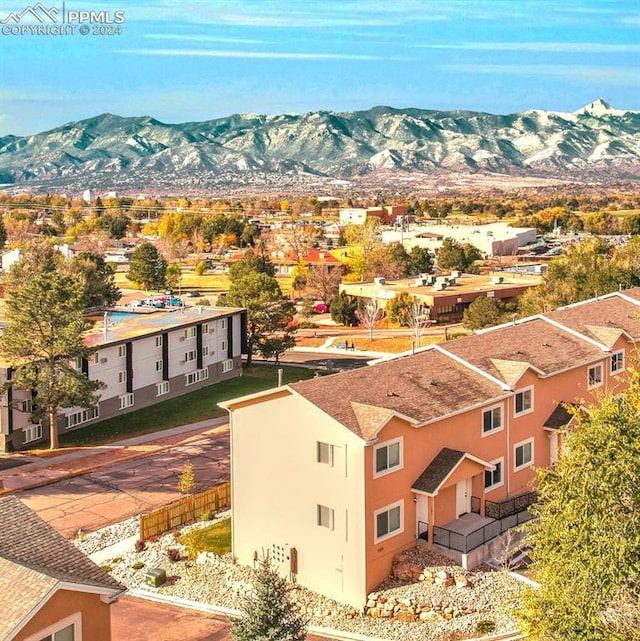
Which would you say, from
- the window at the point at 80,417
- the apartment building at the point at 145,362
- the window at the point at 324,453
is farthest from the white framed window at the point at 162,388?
the window at the point at 324,453

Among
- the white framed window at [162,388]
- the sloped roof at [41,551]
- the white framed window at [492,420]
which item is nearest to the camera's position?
the sloped roof at [41,551]

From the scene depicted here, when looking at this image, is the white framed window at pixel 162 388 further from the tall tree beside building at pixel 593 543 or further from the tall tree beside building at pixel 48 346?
the tall tree beside building at pixel 593 543

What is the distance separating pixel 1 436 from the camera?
4734cm

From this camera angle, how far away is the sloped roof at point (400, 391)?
29.6m

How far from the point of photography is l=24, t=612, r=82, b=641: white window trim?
1811 cm

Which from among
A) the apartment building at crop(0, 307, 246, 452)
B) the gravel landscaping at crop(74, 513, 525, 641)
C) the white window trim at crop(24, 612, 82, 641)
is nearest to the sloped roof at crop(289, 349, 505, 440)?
the gravel landscaping at crop(74, 513, 525, 641)

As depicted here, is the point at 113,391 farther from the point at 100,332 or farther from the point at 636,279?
the point at 636,279

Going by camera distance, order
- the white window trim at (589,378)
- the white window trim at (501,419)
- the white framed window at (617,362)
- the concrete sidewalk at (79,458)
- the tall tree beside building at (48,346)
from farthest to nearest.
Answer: the tall tree beside building at (48,346) → the concrete sidewalk at (79,458) → the white framed window at (617,362) → the white window trim at (589,378) → the white window trim at (501,419)

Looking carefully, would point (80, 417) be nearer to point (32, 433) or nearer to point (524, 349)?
point (32, 433)

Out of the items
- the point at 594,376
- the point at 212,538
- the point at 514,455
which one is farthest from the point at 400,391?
the point at 594,376

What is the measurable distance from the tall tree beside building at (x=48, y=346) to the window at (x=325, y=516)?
805 inches

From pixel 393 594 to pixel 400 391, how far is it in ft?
23.1

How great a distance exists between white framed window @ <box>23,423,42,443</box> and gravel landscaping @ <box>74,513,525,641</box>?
17079mm

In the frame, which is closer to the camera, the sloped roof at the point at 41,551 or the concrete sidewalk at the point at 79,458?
the sloped roof at the point at 41,551
